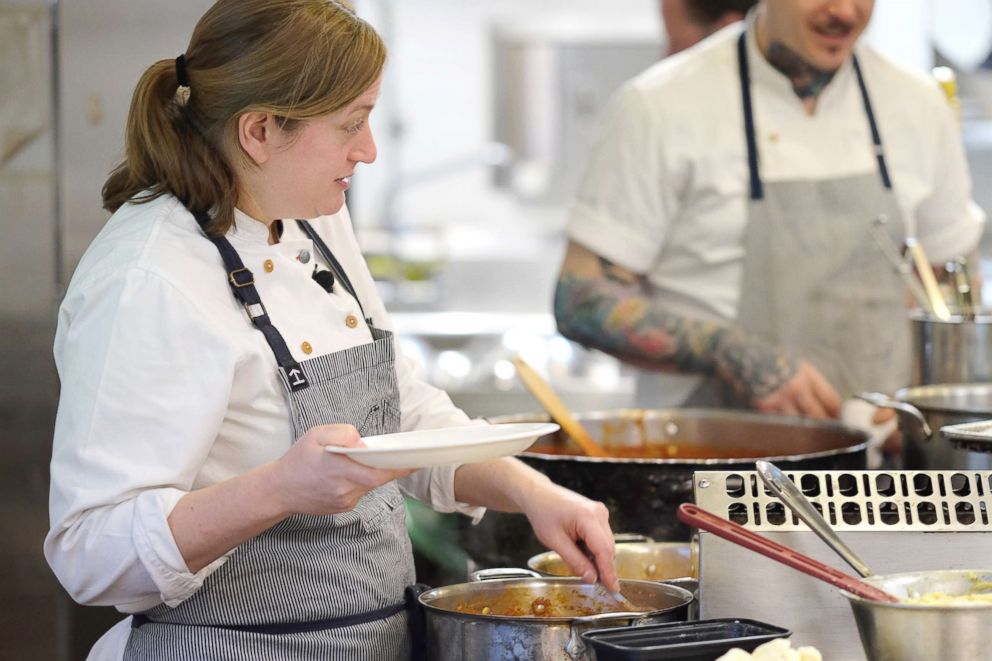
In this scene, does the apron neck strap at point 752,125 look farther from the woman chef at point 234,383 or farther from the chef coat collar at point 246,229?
the chef coat collar at point 246,229

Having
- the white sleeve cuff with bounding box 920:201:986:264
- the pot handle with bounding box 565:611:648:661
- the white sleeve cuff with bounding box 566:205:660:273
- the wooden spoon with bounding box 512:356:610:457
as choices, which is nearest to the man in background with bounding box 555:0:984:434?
the white sleeve cuff with bounding box 566:205:660:273

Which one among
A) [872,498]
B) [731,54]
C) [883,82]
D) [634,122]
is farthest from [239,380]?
[883,82]

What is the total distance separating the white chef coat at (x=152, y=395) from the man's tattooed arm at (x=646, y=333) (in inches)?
44.8

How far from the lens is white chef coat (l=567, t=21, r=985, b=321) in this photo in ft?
8.98

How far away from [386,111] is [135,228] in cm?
583

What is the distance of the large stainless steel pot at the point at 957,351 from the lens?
213 centimetres

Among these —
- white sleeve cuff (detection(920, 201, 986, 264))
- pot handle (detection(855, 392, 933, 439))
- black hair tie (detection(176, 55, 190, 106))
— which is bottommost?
pot handle (detection(855, 392, 933, 439))

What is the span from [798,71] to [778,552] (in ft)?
5.43

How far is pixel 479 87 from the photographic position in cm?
734

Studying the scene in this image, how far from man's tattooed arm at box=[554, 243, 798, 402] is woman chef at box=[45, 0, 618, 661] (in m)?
0.95

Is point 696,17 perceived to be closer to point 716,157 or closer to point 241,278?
point 716,157

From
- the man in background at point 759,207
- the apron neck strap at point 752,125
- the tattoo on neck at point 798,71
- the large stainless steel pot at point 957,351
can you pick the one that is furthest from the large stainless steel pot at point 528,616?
the tattoo on neck at point 798,71

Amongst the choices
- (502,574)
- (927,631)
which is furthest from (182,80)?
(927,631)

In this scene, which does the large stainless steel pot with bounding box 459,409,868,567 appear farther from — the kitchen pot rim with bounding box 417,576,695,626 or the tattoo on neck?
the tattoo on neck
